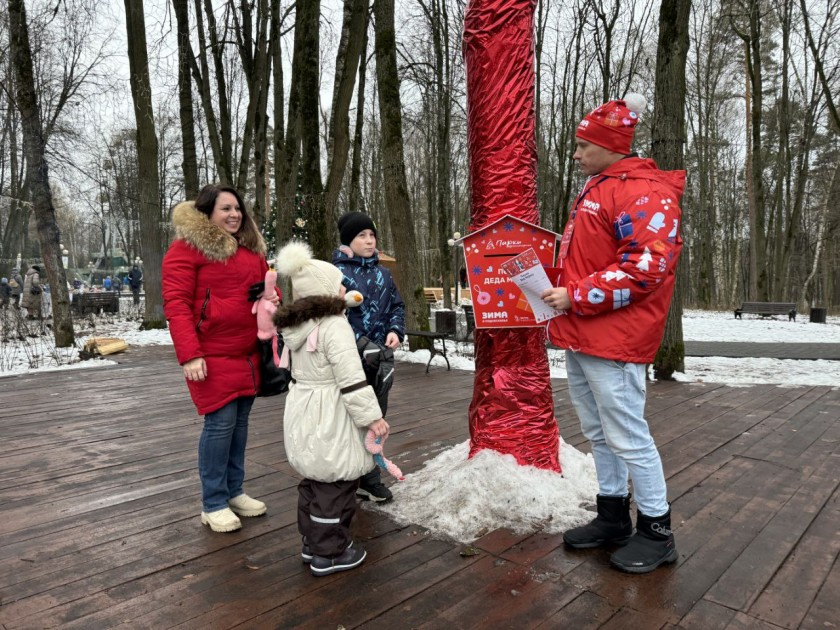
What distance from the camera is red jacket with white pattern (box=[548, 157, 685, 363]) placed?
2248 millimetres

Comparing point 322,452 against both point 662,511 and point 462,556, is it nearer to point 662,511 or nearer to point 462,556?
point 462,556

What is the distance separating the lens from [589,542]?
2.59 meters

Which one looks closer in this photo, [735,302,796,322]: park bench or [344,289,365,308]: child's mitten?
[344,289,365,308]: child's mitten

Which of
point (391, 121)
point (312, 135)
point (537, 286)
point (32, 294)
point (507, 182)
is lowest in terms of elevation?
point (32, 294)

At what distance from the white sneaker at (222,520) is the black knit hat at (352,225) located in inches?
60.8

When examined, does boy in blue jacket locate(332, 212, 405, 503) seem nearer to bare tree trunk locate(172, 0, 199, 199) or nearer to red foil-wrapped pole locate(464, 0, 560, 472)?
red foil-wrapped pole locate(464, 0, 560, 472)

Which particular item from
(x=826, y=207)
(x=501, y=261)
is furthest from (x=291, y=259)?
(x=826, y=207)

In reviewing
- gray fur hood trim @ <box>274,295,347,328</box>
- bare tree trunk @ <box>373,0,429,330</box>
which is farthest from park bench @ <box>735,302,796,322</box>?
gray fur hood trim @ <box>274,295,347,328</box>

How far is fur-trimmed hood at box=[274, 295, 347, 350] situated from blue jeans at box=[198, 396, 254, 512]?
0.68m

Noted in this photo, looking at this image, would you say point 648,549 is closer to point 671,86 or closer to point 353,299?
point 353,299

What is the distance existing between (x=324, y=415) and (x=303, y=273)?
616 mm

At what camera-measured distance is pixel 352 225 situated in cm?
319

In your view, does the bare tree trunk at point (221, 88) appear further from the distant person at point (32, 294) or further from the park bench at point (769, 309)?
the park bench at point (769, 309)

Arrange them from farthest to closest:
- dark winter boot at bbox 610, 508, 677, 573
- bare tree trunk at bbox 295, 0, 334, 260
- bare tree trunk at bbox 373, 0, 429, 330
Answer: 1. bare tree trunk at bbox 373, 0, 429, 330
2. bare tree trunk at bbox 295, 0, 334, 260
3. dark winter boot at bbox 610, 508, 677, 573
